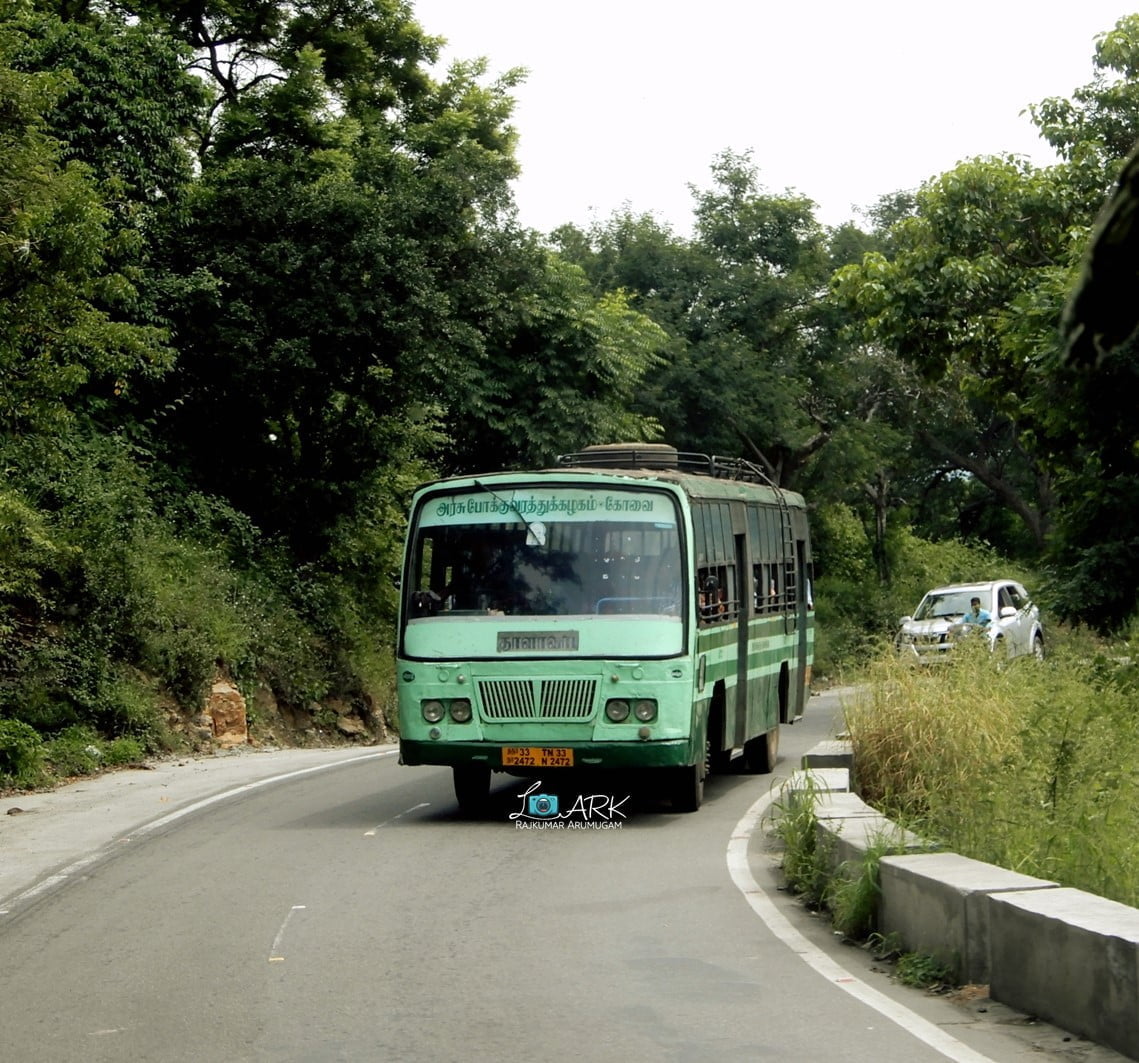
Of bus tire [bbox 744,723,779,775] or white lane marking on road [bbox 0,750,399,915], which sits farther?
bus tire [bbox 744,723,779,775]

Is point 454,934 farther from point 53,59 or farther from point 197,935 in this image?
point 53,59

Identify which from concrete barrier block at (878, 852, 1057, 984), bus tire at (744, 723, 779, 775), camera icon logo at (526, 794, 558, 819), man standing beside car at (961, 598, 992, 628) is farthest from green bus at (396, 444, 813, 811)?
man standing beside car at (961, 598, 992, 628)

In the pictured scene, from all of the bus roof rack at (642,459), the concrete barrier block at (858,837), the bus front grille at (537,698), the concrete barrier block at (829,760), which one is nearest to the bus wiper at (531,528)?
the bus front grille at (537,698)

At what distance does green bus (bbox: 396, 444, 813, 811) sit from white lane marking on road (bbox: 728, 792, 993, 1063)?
4.53 feet

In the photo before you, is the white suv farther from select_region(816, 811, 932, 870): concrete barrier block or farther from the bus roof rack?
select_region(816, 811, 932, 870): concrete barrier block

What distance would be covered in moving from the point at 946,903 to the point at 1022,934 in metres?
0.75

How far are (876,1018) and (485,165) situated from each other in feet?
81.4

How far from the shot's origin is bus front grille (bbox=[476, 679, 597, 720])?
13.5 meters

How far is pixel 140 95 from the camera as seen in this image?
26609 mm

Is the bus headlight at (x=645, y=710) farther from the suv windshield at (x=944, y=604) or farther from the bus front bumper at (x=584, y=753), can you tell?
the suv windshield at (x=944, y=604)

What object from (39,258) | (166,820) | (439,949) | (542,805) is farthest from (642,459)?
(439,949)

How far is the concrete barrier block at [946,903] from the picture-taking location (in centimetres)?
759

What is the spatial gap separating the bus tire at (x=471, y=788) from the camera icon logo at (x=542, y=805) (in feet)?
1.42

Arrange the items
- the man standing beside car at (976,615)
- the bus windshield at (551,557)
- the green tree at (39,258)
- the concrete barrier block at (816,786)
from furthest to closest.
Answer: the man standing beside car at (976,615), the green tree at (39,258), the bus windshield at (551,557), the concrete barrier block at (816,786)
